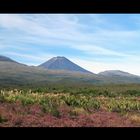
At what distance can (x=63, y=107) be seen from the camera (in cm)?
2136

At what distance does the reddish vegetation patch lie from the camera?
1520 centimetres

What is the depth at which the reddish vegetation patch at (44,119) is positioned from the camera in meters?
A: 15.2

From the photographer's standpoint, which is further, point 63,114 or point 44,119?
point 63,114

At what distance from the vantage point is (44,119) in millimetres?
16453

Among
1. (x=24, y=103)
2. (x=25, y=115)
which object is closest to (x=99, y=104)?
(x=24, y=103)

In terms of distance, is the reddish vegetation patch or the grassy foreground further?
the grassy foreground

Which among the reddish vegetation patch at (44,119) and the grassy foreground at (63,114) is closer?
the reddish vegetation patch at (44,119)
